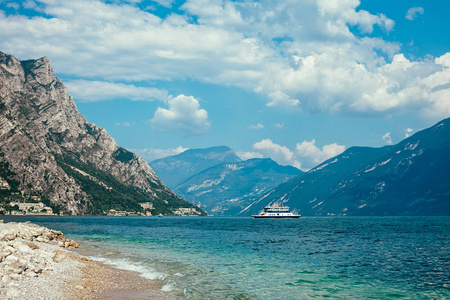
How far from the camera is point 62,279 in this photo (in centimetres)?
3675

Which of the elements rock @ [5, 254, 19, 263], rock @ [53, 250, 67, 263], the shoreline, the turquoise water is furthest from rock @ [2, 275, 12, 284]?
rock @ [53, 250, 67, 263]

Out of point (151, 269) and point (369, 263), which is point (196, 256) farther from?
point (369, 263)

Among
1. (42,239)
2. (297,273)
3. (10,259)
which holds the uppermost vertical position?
(10,259)

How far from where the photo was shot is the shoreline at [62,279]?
1176 inches

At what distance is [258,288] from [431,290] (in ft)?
57.5

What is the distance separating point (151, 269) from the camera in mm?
48469

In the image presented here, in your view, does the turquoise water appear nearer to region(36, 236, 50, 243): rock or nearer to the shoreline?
the shoreline

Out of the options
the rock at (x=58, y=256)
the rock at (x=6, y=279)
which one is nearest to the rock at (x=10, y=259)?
the rock at (x=6, y=279)

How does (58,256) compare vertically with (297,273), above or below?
above

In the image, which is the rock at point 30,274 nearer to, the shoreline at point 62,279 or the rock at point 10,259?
the shoreline at point 62,279

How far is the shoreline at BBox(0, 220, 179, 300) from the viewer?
29.9m

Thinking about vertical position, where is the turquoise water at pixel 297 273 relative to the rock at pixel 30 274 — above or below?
below

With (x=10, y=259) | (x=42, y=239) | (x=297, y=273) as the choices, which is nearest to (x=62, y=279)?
(x=10, y=259)

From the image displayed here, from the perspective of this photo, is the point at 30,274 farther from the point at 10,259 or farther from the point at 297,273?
the point at 297,273
